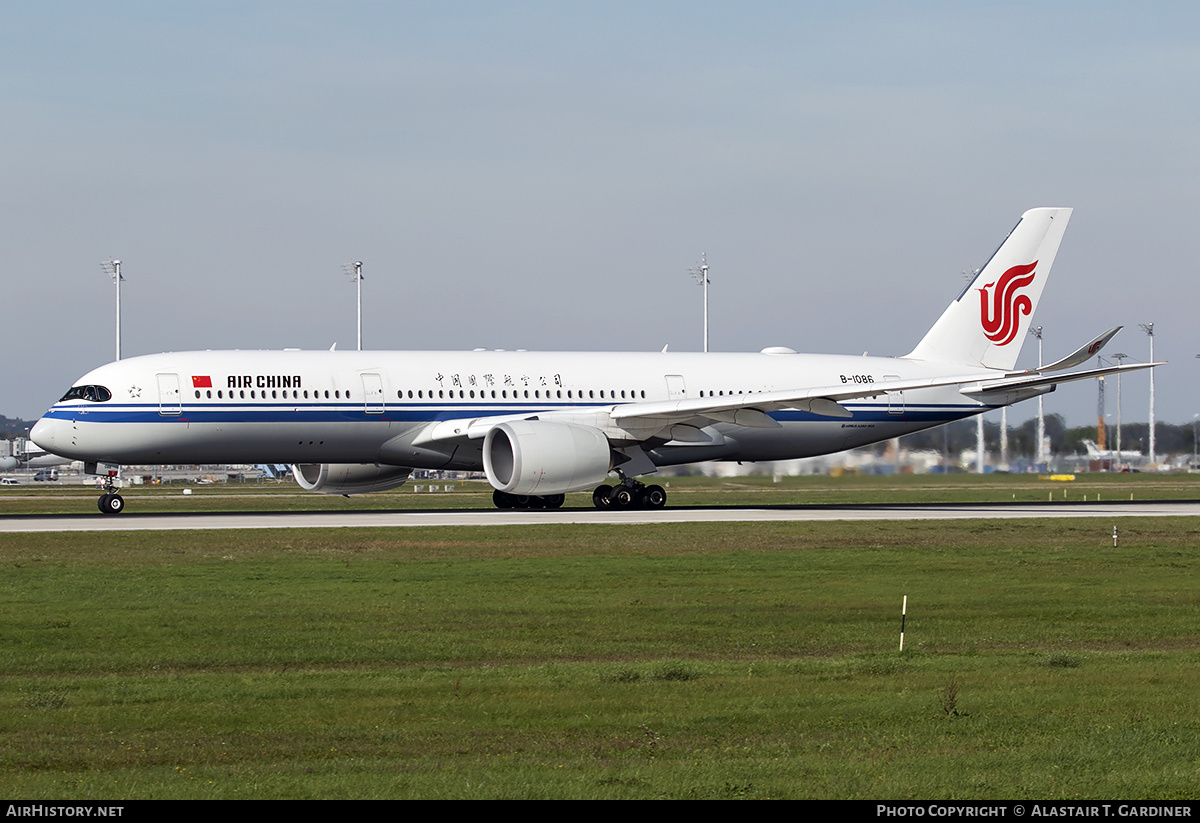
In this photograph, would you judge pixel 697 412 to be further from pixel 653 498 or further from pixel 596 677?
pixel 596 677

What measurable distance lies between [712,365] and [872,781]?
1306 inches

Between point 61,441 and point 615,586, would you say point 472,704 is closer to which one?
point 615,586

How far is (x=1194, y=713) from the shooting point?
11.0 m

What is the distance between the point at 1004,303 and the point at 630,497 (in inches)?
565

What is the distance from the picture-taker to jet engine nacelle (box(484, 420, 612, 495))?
113 ft

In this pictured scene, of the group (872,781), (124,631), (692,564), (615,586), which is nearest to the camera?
(872,781)

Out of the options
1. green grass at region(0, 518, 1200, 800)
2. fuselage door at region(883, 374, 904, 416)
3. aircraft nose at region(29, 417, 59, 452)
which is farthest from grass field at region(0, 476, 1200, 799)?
fuselage door at region(883, 374, 904, 416)

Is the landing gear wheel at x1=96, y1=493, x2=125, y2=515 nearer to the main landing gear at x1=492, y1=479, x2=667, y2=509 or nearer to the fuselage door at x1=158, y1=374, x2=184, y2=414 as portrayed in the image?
the fuselage door at x1=158, y1=374, x2=184, y2=414

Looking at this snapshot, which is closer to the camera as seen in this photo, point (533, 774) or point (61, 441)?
point (533, 774)

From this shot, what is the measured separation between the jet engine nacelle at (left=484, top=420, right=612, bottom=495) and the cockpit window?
964 centimetres

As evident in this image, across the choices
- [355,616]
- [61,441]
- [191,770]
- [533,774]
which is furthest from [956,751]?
[61,441]

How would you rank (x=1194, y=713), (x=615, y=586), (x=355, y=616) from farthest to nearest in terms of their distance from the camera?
(x=615, y=586)
(x=355, y=616)
(x=1194, y=713)

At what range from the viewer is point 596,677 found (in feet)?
41.1

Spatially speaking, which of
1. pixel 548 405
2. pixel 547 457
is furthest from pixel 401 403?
pixel 547 457
